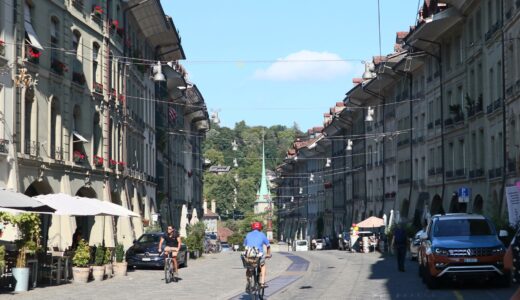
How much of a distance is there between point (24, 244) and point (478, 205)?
29.3m

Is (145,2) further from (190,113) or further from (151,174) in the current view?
(190,113)

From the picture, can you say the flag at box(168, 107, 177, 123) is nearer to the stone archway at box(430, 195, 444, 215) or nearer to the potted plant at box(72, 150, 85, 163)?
the stone archway at box(430, 195, 444, 215)

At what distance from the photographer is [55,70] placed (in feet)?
115

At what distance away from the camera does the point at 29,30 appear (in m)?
31.9

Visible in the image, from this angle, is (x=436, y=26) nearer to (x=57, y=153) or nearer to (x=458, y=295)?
(x=57, y=153)

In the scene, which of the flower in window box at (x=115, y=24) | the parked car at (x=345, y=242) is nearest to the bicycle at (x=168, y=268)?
the flower in window box at (x=115, y=24)

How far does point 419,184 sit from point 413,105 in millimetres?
5397

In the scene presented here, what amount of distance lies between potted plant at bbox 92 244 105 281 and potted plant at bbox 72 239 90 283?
0.89 metres

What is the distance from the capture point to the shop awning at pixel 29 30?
104 feet

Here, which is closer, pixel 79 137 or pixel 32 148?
pixel 32 148

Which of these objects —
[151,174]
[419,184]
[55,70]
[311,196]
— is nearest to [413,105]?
[419,184]

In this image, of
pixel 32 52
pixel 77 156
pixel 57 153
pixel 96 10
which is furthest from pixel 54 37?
pixel 96 10

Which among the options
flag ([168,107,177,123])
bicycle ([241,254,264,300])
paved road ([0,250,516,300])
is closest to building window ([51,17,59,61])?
paved road ([0,250,516,300])

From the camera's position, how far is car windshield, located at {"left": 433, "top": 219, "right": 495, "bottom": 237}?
2392 cm
